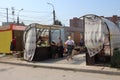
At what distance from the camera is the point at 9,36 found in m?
24.3

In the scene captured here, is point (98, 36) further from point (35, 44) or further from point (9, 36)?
point (9, 36)

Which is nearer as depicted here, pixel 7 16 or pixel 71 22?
pixel 7 16

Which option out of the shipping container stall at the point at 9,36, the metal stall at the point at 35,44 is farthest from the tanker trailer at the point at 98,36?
the shipping container stall at the point at 9,36

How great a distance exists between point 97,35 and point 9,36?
11.9 m

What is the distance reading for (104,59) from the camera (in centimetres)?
1531

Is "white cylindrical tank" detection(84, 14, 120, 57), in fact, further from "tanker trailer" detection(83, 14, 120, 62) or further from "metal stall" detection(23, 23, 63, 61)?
"metal stall" detection(23, 23, 63, 61)

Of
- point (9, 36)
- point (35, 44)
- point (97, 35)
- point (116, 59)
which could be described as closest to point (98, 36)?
point (97, 35)

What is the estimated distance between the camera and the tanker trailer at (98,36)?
571 inches

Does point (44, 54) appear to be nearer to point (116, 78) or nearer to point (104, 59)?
point (104, 59)

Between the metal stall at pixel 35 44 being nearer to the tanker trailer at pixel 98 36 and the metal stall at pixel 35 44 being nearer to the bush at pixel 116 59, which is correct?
the tanker trailer at pixel 98 36

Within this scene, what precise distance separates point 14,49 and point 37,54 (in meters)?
4.68

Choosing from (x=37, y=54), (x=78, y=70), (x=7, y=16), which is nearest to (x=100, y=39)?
(x=78, y=70)

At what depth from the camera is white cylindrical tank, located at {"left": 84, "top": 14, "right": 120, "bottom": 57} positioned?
1452cm

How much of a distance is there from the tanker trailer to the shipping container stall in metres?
9.99
